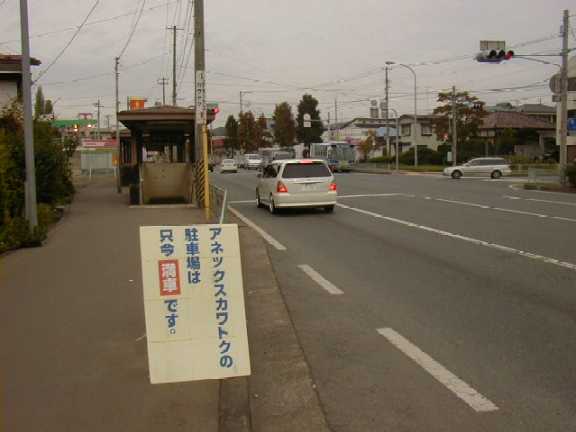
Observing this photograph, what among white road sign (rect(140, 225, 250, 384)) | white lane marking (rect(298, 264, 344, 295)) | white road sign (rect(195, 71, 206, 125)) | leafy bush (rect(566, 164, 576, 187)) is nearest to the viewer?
white road sign (rect(140, 225, 250, 384))

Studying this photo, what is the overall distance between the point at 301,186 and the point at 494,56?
1294 cm

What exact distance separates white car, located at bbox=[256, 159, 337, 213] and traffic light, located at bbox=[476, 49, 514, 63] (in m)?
11.6

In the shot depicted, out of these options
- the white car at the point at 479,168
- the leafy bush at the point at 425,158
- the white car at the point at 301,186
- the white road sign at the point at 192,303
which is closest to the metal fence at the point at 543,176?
the white car at the point at 479,168

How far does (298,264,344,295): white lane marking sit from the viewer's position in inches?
351

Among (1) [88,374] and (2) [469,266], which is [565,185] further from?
(1) [88,374]

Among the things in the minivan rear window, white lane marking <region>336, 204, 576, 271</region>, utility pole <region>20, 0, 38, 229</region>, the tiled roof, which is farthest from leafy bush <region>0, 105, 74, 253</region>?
the tiled roof

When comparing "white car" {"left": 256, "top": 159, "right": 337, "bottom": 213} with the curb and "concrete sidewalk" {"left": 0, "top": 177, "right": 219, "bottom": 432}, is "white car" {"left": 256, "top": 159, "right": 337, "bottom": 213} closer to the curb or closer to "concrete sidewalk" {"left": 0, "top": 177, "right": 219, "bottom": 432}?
"concrete sidewalk" {"left": 0, "top": 177, "right": 219, "bottom": 432}

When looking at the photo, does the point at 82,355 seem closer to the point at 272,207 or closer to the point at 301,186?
the point at 301,186

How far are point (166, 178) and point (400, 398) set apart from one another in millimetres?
19547

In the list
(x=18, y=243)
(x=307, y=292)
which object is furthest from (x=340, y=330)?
(x=18, y=243)

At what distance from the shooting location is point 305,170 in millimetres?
19906

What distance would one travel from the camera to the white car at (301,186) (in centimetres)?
1945

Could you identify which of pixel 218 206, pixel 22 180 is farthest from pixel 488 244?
pixel 218 206

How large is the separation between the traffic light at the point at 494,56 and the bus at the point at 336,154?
3158 centimetres
